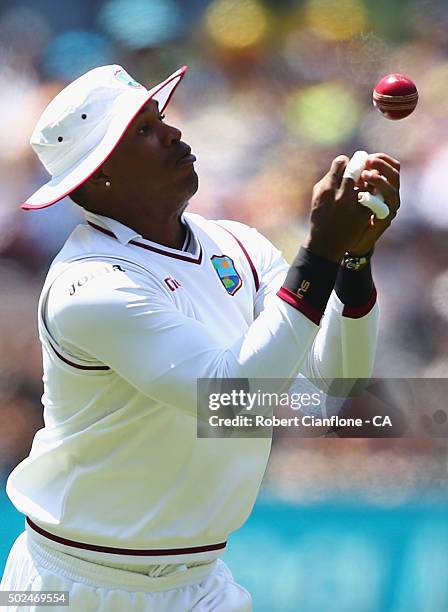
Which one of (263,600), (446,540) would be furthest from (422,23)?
(263,600)

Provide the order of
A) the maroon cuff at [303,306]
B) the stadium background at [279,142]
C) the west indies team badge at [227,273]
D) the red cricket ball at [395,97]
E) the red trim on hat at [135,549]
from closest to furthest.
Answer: the maroon cuff at [303,306], the red trim on hat at [135,549], the west indies team badge at [227,273], the red cricket ball at [395,97], the stadium background at [279,142]

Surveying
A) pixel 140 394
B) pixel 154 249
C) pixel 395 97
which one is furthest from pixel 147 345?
pixel 395 97

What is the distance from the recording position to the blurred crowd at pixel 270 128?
384 centimetres

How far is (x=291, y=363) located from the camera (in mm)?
1799

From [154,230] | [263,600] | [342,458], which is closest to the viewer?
[154,230]

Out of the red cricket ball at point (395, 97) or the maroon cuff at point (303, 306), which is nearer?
the maroon cuff at point (303, 306)

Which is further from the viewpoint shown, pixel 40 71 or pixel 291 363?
pixel 40 71

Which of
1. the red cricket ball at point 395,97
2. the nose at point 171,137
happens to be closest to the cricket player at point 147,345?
the nose at point 171,137

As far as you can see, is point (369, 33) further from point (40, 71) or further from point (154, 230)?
point (154, 230)

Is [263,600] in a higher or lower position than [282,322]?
lower

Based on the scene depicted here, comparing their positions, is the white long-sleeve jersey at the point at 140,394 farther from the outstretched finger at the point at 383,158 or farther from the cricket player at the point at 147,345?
the outstretched finger at the point at 383,158

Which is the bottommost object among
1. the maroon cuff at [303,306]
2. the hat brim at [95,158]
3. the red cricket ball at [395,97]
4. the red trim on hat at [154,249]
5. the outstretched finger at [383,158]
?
the maroon cuff at [303,306]

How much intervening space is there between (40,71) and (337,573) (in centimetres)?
190

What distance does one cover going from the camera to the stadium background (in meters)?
3.78
